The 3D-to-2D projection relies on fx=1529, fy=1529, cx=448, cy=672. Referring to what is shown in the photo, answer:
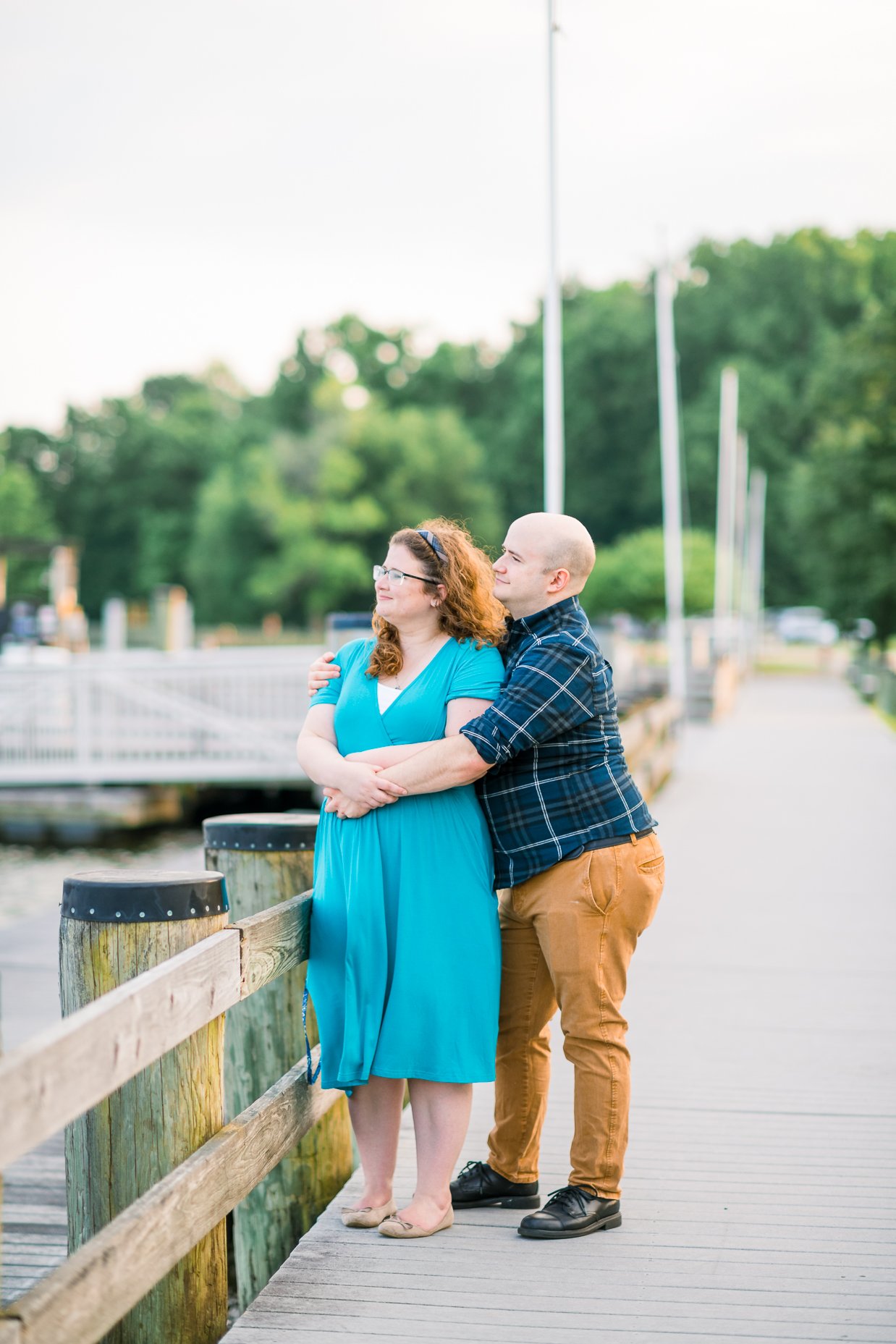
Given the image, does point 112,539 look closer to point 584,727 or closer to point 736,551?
point 736,551

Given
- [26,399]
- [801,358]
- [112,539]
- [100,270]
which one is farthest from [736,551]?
[26,399]

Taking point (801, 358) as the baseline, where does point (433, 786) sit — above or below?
below

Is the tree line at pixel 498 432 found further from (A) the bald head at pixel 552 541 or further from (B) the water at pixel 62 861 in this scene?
(A) the bald head at pixel 552 541

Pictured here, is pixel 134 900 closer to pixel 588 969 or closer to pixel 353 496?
pixel 588 969

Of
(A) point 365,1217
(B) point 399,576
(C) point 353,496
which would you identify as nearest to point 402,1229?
(A) point 365,1217

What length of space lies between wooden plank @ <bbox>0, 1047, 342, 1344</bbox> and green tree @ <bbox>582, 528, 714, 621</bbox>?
29466 mm

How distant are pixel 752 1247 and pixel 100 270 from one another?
2269 inches

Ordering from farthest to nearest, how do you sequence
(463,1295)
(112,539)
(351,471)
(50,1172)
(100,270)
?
(112,539)
(351,471)
(100,270)
(50,1172)
(463,1295)

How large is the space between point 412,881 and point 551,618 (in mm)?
753

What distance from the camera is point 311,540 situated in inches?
2472

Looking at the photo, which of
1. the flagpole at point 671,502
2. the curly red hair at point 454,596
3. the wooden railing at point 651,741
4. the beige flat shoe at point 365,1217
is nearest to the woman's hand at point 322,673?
the curly red hair at point 454,596

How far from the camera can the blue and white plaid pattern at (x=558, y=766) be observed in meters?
3.74

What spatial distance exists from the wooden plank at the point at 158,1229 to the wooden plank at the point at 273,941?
0.33 m

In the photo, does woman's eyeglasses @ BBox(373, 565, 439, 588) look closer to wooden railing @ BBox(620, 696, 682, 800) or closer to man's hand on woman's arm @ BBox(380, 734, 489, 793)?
man's hand on woman's arm @ BBox(380, 734, 489, 793)
